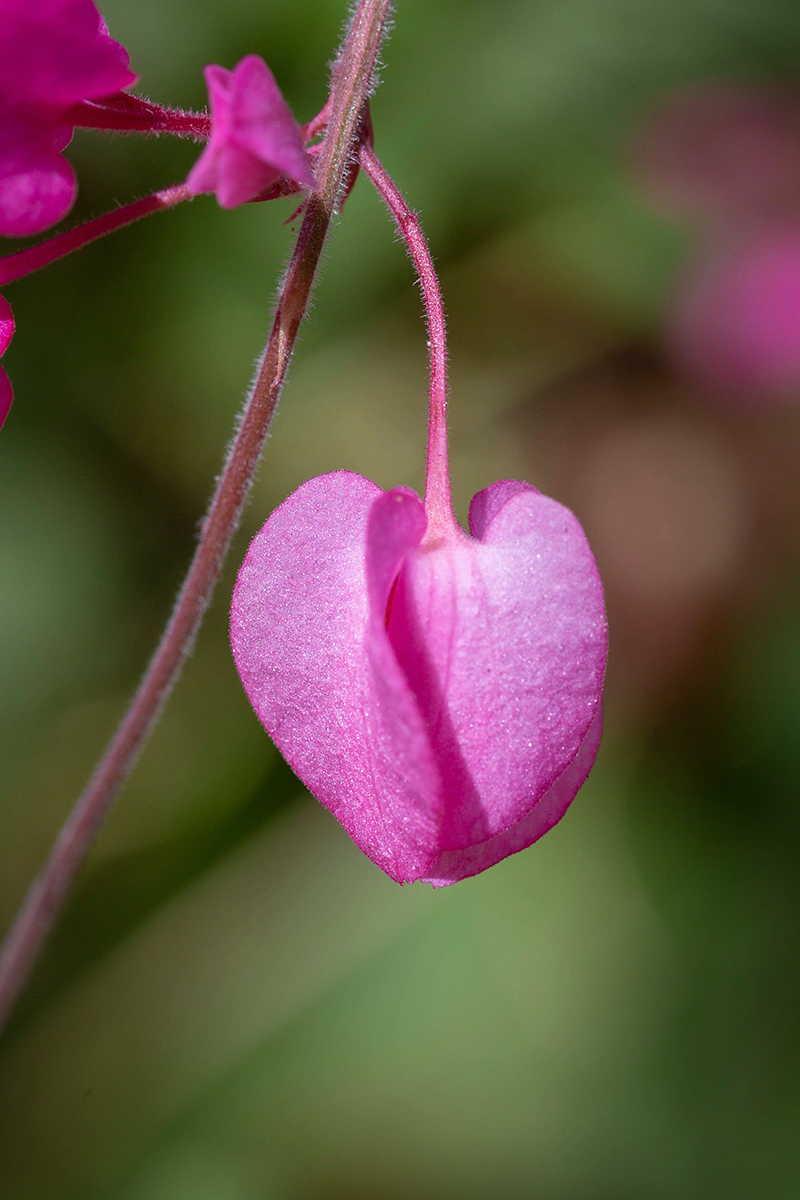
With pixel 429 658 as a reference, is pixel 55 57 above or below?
above

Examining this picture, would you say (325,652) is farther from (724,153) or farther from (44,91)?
(724,153)

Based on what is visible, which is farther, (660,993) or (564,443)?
(564,443)

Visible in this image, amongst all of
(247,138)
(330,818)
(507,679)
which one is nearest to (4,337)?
(247,138)

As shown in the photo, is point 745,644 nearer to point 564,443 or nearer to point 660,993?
point 564,443

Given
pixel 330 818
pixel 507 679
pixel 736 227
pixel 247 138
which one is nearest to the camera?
pixel 247 138

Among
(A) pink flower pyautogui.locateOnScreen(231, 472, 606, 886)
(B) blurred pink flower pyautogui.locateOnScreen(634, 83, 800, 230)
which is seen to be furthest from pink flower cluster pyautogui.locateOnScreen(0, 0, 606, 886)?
(B) blurred pink flower pyautogui.locateOnScreen(634, 83, 800, 230)

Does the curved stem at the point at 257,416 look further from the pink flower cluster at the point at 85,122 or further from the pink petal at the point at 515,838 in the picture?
the pink petal at the point at 515,838

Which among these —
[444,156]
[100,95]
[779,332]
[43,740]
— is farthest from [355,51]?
[779,332]

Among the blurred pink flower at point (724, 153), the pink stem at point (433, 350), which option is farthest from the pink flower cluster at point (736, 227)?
the pink stem at point (433, 350)

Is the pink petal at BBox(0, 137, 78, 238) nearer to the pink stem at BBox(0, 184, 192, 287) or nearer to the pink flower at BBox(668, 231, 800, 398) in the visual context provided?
the pink stem at BBox(0, 184, 192, 287)
